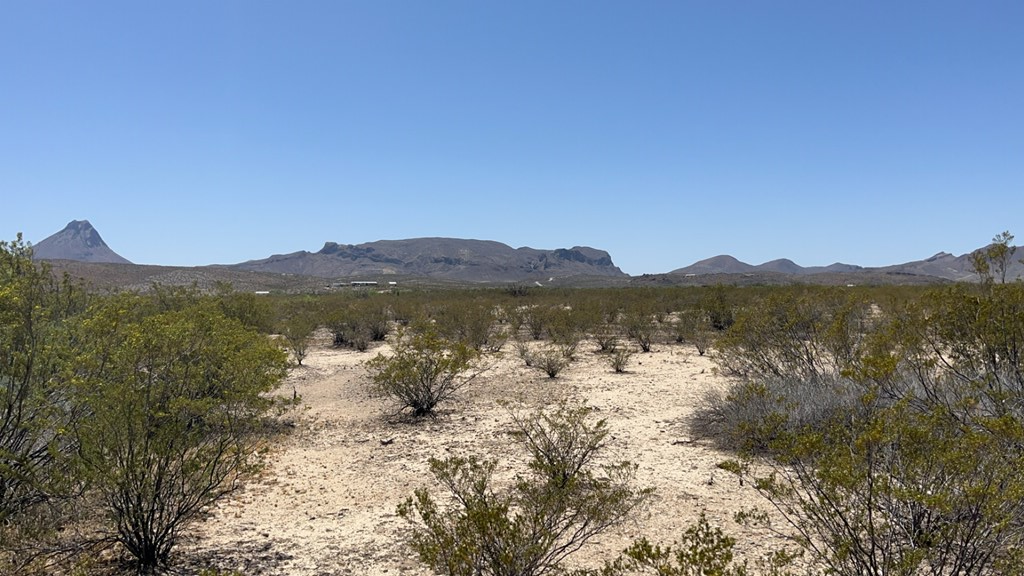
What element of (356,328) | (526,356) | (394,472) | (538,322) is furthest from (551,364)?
(356,328)

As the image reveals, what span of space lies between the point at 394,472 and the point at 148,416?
355 centimetres

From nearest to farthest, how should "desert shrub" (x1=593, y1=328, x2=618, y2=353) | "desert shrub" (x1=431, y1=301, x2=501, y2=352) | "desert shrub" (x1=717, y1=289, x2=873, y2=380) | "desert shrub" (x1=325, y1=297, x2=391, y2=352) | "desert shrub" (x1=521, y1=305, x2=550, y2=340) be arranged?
"desert shrub" (x1=717, y1=289, x2=873, y2=380), "desert shrub" (x1=593, y1=328, x2=618, y2=353), "desert shrub" (x1=431, y1=301, x2=501, y2=352), "desert shrub" (x1=325, y1=297, x2=391, y2=352), "desert shrub" (x1=521, y1=305, x2=550, y2=340)

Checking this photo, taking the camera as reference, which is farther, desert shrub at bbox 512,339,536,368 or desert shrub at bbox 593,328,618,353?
desert shrub at bbox 593,328,618,353

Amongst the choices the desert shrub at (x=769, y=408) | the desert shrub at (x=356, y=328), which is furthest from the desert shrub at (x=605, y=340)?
the desert shrub at (x=769, y=408)

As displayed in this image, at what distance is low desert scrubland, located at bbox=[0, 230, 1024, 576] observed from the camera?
144 inches

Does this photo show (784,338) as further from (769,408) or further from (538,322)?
(538,322)

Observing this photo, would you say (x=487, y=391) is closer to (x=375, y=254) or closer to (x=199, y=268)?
(x=199, y=268)

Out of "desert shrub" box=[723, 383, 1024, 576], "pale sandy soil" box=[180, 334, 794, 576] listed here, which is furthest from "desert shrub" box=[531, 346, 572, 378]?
"desert shrub" box=[723, 383, 1024, 576]

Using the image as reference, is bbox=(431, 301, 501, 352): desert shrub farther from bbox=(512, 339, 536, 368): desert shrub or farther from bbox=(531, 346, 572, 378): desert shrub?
bbox=(531, 346, 572, 378): desert shrub

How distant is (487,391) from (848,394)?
7512mm

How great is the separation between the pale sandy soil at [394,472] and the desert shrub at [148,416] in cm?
60

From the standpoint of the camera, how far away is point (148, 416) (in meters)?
4.80

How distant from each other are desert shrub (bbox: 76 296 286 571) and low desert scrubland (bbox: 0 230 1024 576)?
0.02m

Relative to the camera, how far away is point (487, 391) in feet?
43.1
